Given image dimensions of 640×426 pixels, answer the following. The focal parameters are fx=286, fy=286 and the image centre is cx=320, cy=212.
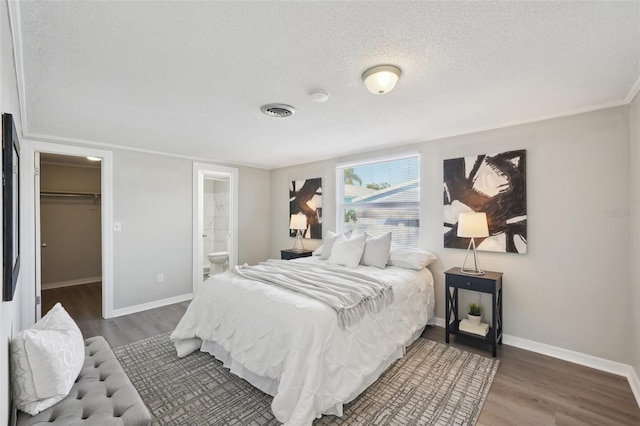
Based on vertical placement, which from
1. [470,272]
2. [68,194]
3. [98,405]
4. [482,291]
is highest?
[68,194]

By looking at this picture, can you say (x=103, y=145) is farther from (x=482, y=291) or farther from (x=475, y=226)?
(x=482, y=291)

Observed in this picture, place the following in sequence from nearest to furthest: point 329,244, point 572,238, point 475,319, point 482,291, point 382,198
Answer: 1. point 572,238
2. point 482,291
3. point 475,319
4. point 329,244
5. point 382,198

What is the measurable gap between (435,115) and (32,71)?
120 inches

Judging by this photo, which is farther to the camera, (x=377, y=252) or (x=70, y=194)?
(x=70, y=194)

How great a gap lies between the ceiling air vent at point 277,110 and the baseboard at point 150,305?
3.33 metres

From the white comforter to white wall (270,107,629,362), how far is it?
1.14 metres

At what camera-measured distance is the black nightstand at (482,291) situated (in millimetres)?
2718

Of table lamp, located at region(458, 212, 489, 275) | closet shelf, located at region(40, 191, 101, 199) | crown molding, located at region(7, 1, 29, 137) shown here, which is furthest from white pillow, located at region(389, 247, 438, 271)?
closet shelf, located at region(40, 191, 101, 199)

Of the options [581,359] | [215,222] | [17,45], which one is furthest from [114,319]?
[581,359]

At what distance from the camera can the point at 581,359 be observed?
8.48 ft

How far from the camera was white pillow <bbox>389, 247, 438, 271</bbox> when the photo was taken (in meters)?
3.25

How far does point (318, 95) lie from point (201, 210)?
129 inches

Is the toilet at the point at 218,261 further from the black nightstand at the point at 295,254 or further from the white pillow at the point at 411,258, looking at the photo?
the white pillow at the point at 411,258

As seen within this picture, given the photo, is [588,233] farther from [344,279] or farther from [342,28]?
[342,28]
